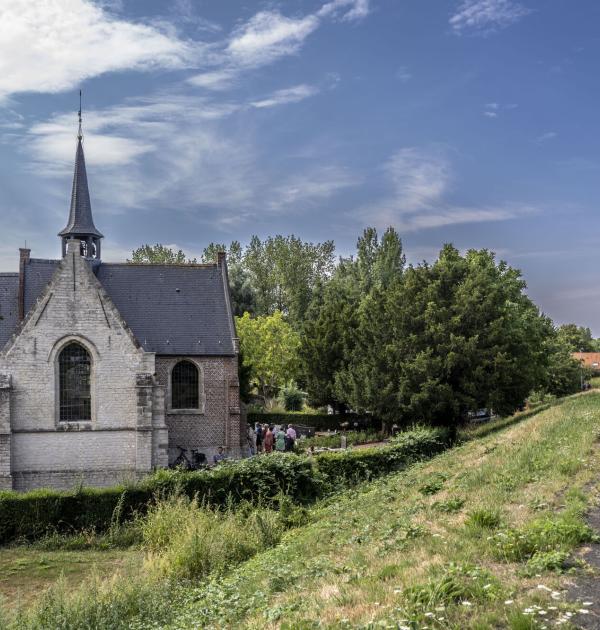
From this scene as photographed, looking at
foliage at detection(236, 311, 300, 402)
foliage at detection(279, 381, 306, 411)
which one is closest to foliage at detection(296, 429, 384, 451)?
foliage at detection(279, 381, 306, 411)

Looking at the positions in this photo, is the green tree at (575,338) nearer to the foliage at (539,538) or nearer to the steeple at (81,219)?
the steeple at (81,219)

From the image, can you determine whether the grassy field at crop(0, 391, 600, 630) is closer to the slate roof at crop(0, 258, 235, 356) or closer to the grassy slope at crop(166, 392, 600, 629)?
the grassy slope at crop(166, 392, 600, 629)

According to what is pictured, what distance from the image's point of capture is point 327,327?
49188mm

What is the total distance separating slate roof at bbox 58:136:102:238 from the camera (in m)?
36.2

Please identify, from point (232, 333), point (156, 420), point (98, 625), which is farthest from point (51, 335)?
point (98, 625)

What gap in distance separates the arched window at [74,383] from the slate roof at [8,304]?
4237mm

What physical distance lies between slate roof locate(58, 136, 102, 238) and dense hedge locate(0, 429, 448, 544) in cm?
1848

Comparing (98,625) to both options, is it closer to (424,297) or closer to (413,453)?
(413,453)

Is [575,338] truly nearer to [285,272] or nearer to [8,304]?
[285,272]

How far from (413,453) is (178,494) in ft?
35.3

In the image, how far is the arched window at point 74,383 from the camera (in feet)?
92.0

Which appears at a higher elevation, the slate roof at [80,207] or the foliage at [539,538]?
the slate roof at [80,207]

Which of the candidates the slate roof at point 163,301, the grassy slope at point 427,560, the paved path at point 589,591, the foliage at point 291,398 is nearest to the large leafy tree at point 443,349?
the slate roof at point 163,301

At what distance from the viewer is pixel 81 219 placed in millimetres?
36531
